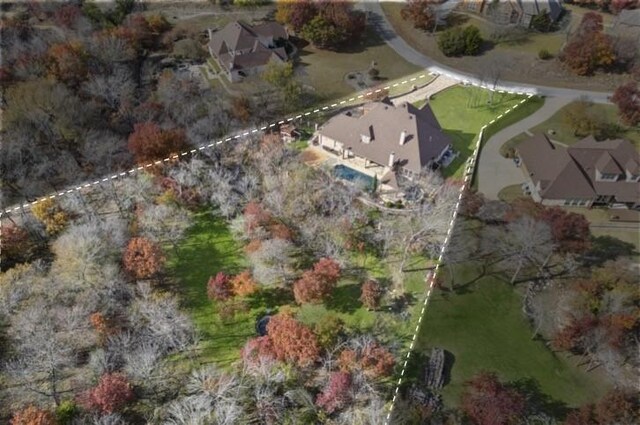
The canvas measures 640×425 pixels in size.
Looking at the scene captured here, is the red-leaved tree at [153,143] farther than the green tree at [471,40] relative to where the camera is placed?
No

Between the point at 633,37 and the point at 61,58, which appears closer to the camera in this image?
the point at 61,58

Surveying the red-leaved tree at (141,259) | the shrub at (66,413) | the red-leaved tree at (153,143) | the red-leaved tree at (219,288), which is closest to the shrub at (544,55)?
the red-leaved tree at (153,143)

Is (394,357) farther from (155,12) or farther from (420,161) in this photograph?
(155,12)

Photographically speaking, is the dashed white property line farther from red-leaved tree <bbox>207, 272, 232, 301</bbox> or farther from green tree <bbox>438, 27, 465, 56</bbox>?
green tree <bbox>438, 27, 465, 56</bbox>

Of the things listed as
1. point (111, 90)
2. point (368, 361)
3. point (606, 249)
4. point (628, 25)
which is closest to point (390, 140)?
point (606, 249)

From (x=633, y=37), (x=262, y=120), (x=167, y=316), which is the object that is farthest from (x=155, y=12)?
(x=633, y=37)

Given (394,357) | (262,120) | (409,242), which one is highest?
(262,120)

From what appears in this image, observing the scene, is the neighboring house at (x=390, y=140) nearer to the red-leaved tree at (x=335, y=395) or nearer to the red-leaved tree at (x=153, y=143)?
the red-leaved tree at (x=153, y=143)
